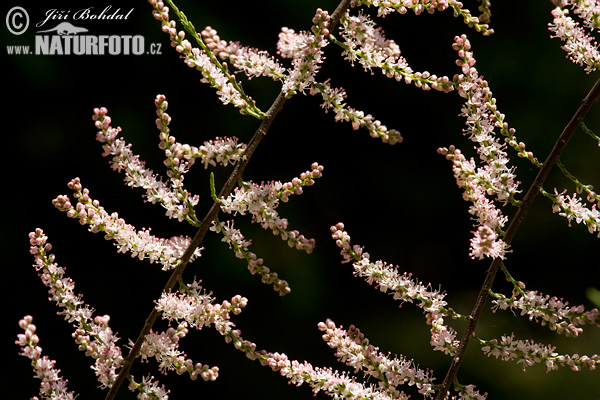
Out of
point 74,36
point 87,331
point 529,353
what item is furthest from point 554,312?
point 74,36

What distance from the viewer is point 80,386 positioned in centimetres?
100

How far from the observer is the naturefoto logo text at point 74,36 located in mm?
852

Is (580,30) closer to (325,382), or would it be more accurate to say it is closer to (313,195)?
(325,382)

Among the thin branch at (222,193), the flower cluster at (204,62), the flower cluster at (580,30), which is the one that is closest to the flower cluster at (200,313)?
the thin branch at (222,193)

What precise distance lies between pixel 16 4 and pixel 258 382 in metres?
0.62

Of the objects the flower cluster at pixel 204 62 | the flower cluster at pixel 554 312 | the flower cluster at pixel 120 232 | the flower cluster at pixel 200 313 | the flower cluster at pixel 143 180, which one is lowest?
the flower cluster at pixel 200 313

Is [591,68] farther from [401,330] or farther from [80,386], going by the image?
[80,386]

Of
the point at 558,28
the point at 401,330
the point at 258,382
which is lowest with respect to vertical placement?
the point at 258,382

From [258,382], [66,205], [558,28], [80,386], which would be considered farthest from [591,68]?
[80,386]

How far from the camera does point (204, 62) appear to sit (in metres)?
0.54

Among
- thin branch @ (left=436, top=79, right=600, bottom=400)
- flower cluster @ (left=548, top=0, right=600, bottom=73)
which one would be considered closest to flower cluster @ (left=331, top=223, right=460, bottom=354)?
thin branch @ (left=436, top=79, right=600, bottom=400)

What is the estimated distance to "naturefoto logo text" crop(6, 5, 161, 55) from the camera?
85 centimetres

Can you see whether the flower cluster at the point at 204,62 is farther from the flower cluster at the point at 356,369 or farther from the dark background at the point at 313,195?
the dark background at the point at 313,195

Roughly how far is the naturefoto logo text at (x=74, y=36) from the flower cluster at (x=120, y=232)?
0.36 metres
